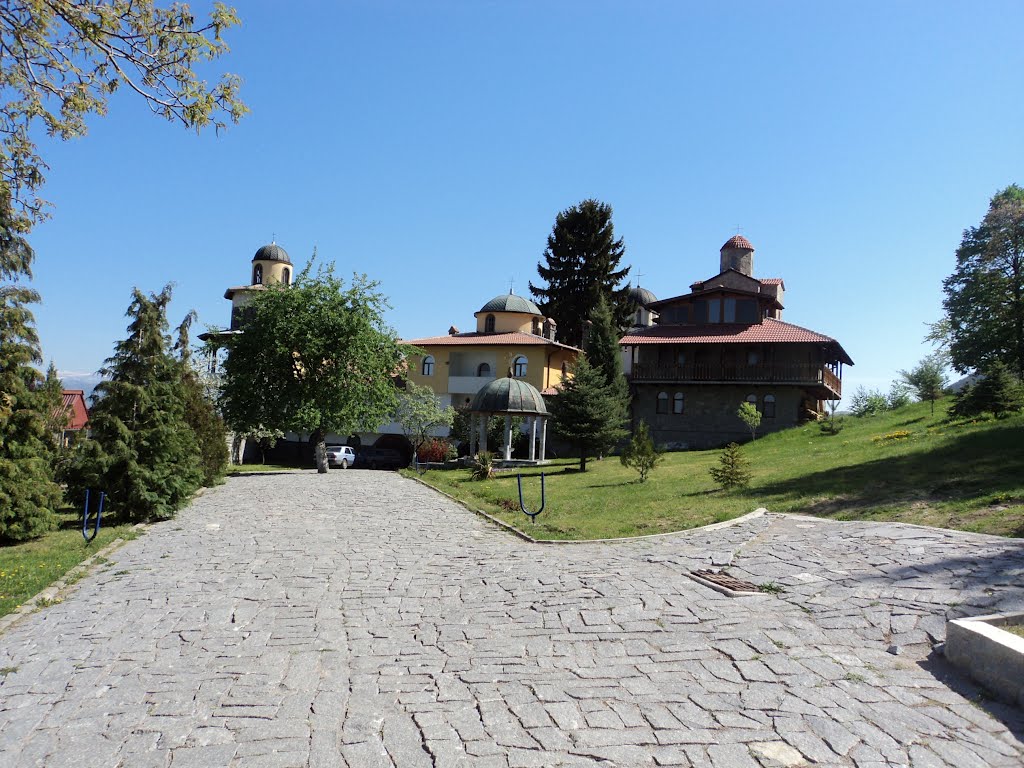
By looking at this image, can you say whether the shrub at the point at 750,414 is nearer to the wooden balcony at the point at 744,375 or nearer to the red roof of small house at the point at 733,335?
the wooden balcony at the point at 744,375

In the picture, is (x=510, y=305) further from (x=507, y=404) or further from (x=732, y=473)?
(x=732, y=473)

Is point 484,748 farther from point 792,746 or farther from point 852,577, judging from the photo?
point 852,577

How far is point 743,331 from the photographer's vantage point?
125 ft

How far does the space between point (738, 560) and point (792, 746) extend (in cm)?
510

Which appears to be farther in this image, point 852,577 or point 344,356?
point 344,356

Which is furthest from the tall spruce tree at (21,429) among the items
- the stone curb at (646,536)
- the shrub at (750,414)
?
the shrub at (750,414)

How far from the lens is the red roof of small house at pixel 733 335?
35.9 m

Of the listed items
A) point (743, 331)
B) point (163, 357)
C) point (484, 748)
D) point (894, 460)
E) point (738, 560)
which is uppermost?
point (743, 331)

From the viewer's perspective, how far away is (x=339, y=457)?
132 ft

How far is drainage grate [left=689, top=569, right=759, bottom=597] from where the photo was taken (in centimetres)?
842

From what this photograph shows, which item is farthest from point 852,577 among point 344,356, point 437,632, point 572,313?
point 572,313

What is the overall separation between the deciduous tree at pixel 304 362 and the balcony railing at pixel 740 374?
15.2 metres

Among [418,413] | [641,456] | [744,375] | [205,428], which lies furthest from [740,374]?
[205,428]

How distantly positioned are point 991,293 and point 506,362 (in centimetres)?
2500
